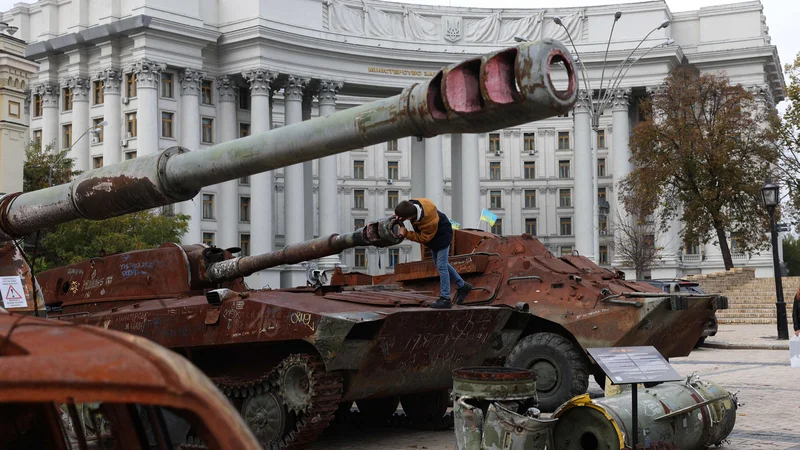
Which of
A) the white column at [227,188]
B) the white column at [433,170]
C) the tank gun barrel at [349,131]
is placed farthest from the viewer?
the white column at [433,170]

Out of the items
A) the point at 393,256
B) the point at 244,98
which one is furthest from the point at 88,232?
the point at 393,256

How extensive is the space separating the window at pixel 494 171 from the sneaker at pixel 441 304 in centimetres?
6123

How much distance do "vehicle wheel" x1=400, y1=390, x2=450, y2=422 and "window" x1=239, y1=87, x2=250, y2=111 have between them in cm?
4812

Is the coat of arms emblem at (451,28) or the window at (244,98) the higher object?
the coat of arms emblem at (451,28)

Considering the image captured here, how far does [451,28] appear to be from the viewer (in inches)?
2422

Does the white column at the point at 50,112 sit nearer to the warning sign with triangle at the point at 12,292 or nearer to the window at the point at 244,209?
the window at the point at 244,209

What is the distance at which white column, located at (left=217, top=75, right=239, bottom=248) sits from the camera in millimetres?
55500

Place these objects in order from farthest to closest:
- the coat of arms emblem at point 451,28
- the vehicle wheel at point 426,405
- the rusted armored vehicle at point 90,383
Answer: the coat of arms emblem at point 451,28 < the vehicle wheel at point 426,405 < the rusted armored vehicle at point 90,383

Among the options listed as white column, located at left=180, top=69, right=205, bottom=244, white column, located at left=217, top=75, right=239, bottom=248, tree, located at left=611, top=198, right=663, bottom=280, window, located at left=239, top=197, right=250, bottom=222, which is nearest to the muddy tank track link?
tree, located at left=611, top=198, right=663, bottom=280

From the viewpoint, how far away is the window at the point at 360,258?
66.8 m

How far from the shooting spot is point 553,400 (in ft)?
39.7

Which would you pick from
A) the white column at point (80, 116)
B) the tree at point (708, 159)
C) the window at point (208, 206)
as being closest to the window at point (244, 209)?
the window at point (208, 206)

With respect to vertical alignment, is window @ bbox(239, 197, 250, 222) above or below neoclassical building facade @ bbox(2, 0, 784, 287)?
below

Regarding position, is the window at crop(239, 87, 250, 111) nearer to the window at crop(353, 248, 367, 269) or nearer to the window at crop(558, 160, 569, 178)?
the window at crop(353, 248, 367, 269)
